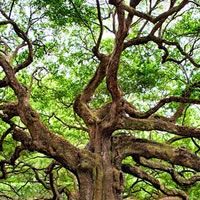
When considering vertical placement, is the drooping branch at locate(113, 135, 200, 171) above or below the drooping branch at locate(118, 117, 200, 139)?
below

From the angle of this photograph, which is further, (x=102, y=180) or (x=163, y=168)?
(x=163, y=168)

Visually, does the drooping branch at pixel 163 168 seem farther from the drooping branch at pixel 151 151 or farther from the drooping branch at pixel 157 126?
the drooping branch at pixel 157 126

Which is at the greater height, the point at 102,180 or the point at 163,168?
the point at 163,168

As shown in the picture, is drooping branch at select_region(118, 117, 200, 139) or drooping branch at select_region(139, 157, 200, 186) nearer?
drooping branch at select_region(118, 117, 200, 139)

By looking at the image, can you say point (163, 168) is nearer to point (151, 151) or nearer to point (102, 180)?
point (151, 151)

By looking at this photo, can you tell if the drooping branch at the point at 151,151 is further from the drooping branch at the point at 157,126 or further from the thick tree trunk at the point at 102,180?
the drooping branch at the point at 157,126

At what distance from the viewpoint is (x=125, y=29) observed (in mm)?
6660

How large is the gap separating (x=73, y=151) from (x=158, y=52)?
3.21 metres

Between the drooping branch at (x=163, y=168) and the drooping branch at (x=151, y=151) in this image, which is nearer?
the drooping branch at (x=151, y=151)

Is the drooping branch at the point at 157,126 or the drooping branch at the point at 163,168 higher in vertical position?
the drooping branch at the point at 157,126

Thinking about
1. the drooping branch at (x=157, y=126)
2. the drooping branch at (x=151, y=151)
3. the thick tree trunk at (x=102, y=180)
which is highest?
the drooping branch at (x=157, y=126)

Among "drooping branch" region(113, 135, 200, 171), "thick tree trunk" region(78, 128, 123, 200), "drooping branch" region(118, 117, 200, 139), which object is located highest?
"drooping branch" region(118, 117, 200, 139)

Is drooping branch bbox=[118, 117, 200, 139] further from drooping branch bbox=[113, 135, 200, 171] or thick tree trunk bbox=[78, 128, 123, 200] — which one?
thick tree trunk bbox=[78, 128, 123, 200]

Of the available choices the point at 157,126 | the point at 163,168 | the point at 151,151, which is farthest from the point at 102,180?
the point at 163,168
